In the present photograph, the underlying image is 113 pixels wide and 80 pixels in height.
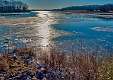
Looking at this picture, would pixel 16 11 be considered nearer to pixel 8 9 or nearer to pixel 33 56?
pixel 8 9

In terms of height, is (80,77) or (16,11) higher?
Result: (80,77)

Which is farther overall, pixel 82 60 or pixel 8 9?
pixel 8 9

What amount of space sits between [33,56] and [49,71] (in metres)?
2.79

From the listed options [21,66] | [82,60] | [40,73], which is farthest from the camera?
[21,66]

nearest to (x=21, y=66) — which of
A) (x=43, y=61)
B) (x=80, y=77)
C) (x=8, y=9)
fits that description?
(x=43, y=61)

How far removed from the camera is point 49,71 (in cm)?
682

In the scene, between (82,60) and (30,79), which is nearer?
(30,79)

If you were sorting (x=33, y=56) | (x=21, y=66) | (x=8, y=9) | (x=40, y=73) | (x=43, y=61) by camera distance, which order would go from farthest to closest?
(x=8, y=9) < (x=33, y=56) < (x=43, y=61) < (x=21, y=66) < (x=40, y=73)

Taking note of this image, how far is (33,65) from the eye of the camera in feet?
25.0

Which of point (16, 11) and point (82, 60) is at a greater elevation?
point (82, 60)

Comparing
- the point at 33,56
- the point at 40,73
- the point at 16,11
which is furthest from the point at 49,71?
the point at 16,11

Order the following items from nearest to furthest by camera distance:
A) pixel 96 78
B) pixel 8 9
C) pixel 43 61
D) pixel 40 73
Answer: pixel 96 78 < pixel 40 73 < pixel 43 61 < pixel 8 9

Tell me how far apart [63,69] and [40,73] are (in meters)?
0.64

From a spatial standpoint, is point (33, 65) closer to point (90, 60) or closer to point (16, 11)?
point (90, 60)
